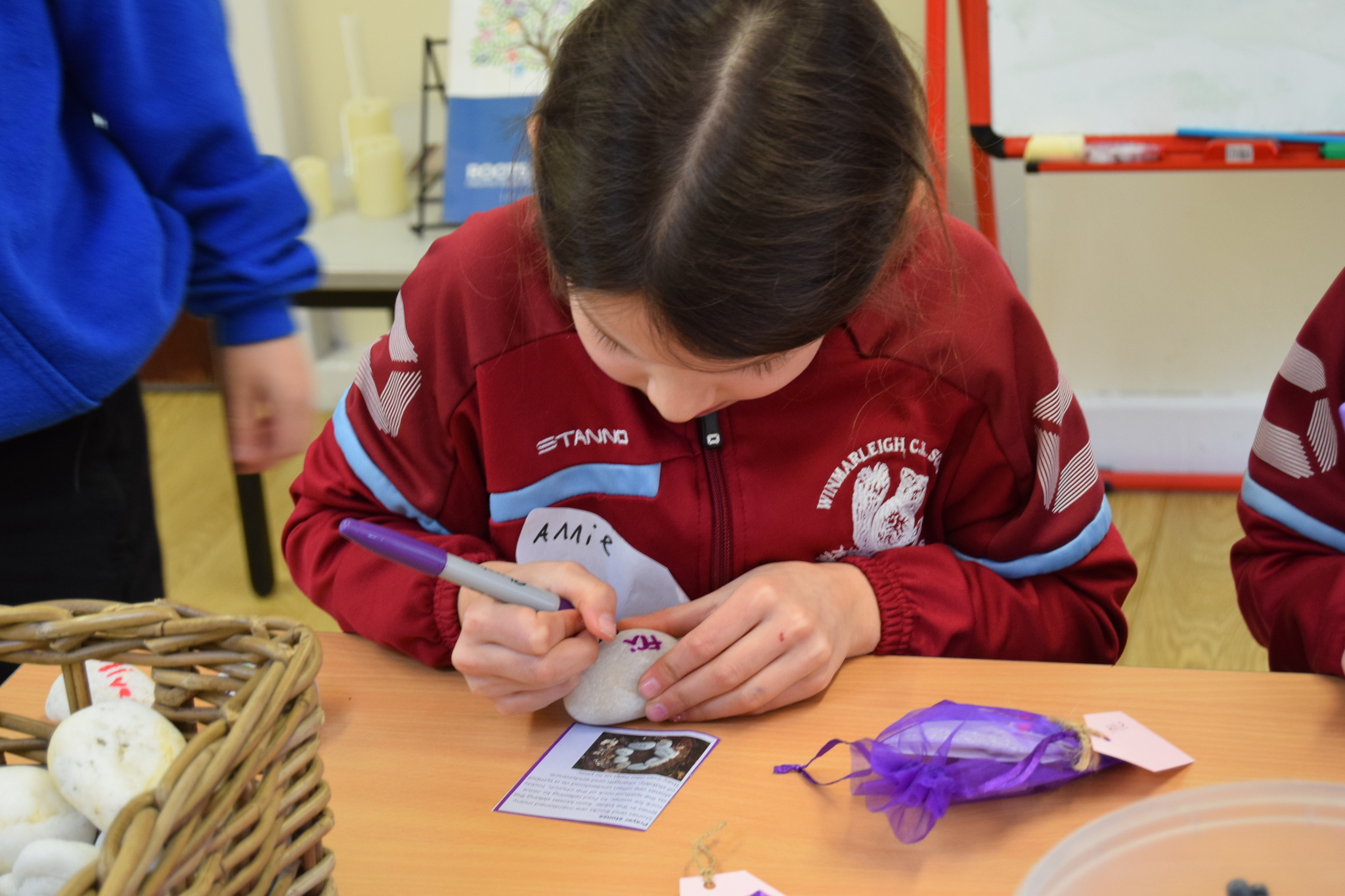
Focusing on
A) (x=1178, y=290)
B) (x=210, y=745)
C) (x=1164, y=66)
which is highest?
(x=1164, y=66)

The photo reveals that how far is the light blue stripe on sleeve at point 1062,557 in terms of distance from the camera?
0.89 m

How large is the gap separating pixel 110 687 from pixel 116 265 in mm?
354

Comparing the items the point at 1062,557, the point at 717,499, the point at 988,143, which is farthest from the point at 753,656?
the point at 988,143

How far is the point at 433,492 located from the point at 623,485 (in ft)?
0.51

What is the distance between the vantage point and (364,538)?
647mm

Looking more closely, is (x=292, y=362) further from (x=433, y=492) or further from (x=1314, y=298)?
(x=1314, y=298)

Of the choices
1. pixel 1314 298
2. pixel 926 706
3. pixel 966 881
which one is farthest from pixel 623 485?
pixel 1314 298

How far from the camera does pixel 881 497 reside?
921 mm

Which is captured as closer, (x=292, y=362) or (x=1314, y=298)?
(x=292, y=362)

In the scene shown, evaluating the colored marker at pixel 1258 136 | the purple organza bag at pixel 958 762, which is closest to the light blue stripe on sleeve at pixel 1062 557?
the purple organza bag at pixel 958 762

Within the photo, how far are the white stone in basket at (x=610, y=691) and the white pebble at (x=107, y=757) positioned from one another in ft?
0.98

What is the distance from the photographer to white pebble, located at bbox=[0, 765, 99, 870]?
1.61ft

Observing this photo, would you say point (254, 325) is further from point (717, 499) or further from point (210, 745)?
point (210, 745)

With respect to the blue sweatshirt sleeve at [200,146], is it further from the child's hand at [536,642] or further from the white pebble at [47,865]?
the white pebble at [47,865]
